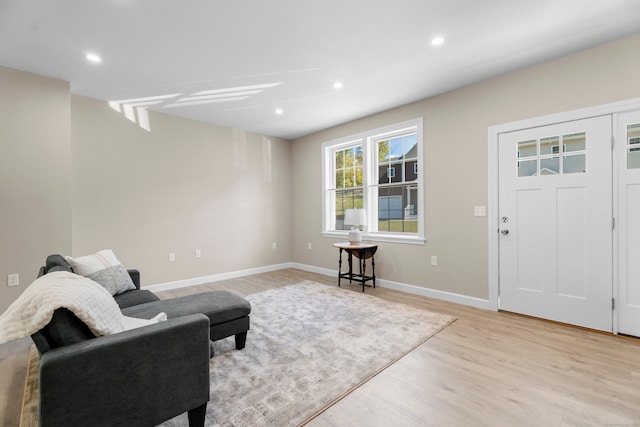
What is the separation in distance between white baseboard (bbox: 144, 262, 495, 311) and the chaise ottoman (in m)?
2.31

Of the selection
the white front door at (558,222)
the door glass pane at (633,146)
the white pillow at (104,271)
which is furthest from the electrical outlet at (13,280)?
the door glass pane at (633,146)

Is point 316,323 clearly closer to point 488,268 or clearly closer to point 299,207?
point 488,268

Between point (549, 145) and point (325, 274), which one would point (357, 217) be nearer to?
point (325, 274)

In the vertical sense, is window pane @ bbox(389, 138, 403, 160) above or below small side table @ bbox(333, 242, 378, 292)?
above

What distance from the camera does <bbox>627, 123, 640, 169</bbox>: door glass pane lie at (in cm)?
256

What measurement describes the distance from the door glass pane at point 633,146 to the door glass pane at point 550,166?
19.6 inches

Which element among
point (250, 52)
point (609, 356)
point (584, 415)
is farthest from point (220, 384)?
point (609, 356)

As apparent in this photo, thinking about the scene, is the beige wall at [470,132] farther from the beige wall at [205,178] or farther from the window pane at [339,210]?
the window pane at [339,210]

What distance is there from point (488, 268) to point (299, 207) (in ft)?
11.9

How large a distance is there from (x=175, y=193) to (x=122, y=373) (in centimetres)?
365

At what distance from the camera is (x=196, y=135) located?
4.71 meters

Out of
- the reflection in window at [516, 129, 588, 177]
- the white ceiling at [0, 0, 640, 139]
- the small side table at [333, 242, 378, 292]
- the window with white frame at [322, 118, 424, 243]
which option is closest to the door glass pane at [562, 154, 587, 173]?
the reflection in window at [516, 129, 588, 177]

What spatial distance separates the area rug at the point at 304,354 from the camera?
1.71 metres

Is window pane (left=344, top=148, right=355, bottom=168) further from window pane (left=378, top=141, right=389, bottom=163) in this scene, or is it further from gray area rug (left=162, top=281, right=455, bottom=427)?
→ gray area rug (left=162, top=281, right=455, bottom=427)
